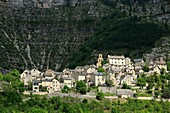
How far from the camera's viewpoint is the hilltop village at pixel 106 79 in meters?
106

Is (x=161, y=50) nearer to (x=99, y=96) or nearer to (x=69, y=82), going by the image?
(x=69, y=82)

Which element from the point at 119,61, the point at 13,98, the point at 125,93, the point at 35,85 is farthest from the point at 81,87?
the point at 119,61

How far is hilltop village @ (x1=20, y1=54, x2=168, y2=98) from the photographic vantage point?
10556 centimetres

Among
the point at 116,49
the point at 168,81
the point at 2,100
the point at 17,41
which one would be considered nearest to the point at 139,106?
the point at 168,81

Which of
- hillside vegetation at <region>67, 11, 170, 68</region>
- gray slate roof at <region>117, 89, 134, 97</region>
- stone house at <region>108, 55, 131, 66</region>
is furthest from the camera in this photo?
hillside vegetation at <region>67, 11, 170, 68</region>

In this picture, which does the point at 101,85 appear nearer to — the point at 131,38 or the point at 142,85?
the point at 142,85

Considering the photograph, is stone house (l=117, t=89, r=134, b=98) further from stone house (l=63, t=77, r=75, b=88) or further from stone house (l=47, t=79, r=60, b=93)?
stone house (l=47, t=79, r=60, b=93)

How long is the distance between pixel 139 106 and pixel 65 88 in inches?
576

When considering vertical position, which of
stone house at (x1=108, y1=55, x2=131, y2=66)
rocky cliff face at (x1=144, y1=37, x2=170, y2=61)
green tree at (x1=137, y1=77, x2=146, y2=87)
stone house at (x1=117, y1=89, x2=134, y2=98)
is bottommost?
stone house at (x1=117, y1=89, x2=134, y2=98)

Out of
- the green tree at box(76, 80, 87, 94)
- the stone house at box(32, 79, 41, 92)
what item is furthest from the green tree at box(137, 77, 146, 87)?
the stone house at box(32, 79, 41, 92)

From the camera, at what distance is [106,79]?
113m

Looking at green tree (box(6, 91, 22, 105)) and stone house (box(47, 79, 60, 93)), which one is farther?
stone house (box(47, 79, 60, 93))

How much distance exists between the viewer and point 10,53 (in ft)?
603

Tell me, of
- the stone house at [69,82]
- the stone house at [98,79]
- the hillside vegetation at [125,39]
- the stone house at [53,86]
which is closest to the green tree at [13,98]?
the stone house at [53,86]
